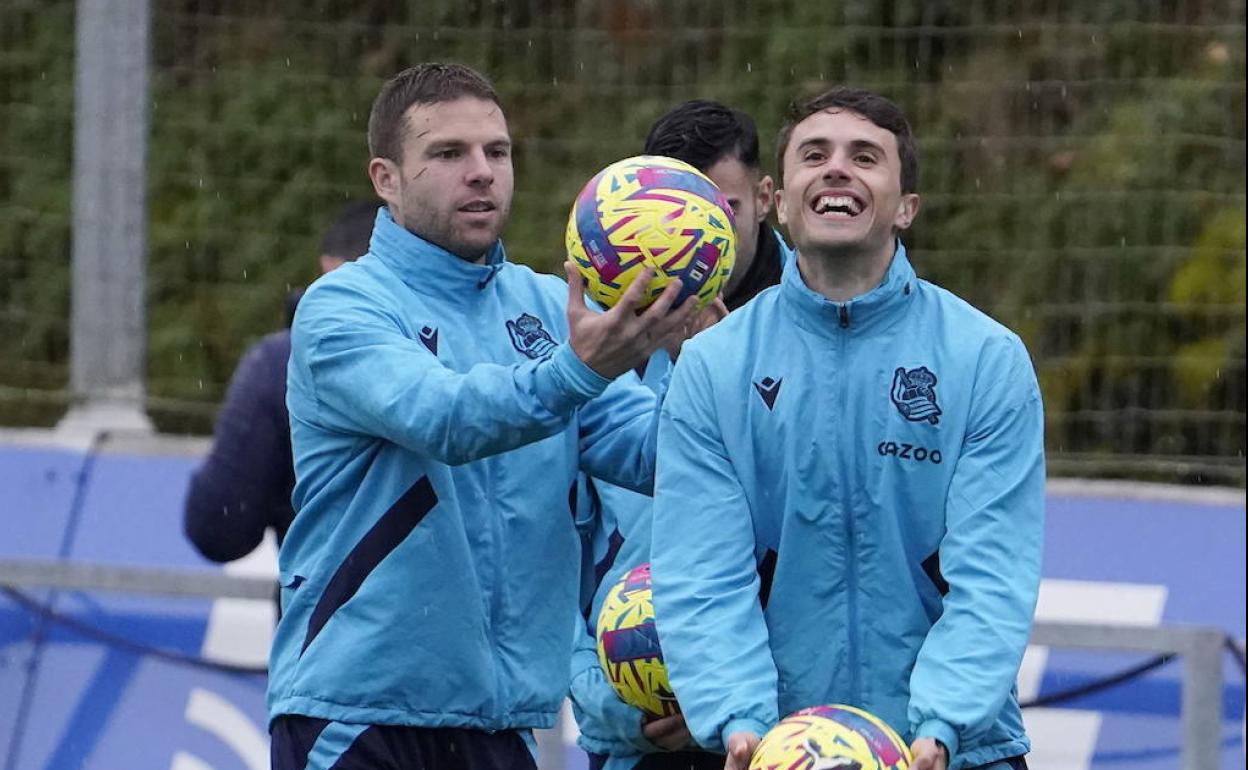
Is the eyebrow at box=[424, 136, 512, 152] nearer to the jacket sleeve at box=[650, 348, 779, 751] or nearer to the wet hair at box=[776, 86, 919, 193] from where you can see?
the wet hair at box=[776, 86, 919, 193]

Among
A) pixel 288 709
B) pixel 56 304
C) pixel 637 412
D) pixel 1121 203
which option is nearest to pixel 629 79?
pixel 1121 203

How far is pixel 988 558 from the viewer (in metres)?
4.50

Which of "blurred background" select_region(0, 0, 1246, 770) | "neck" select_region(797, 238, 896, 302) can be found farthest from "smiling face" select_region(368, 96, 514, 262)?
"blurred background" select_region(0, 0, 1246, 770)

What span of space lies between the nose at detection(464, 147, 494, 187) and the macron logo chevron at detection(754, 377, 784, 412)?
2.91 ft

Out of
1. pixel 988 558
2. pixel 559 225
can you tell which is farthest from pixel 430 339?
pixel 559 225

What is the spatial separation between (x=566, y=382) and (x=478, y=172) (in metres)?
0.68

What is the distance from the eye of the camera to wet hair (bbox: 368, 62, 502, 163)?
5277mm

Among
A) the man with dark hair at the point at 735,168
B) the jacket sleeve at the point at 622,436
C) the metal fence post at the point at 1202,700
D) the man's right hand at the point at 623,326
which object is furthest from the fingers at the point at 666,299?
the metal fence post at the point at 1202,700

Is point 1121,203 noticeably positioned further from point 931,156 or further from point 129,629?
point 129,629

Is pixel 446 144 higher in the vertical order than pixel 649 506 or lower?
higher

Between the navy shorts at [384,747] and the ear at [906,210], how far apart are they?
142 cm

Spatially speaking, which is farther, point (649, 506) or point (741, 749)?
→ point (649, 506)

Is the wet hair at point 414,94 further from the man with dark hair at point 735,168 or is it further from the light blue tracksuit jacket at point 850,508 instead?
the light blue tracksuit jacket at point 850,508

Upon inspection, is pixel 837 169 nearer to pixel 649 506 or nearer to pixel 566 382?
pixel 566 382
